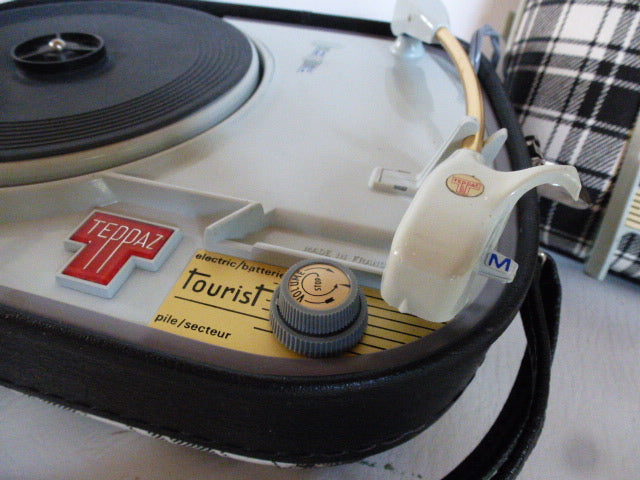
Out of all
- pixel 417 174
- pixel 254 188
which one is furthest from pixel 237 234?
pixel 417 174

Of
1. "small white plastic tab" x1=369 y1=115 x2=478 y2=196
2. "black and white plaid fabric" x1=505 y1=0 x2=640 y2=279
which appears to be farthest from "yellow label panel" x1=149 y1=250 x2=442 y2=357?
"black and white plaid fabric" x1=505 y1=0 x2=640 y2=279

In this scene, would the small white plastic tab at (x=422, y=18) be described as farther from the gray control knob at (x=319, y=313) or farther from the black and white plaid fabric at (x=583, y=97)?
the gray control knob at (x=319, y=313)

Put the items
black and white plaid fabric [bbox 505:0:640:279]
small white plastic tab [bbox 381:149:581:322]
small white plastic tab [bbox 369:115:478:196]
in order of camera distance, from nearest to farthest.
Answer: small white plastic tab [bbox 381:149:581:322] < small white plastic tab [bbox 369:115:478:196] < black and white plaid fabric [bbox 505:0:640:279]

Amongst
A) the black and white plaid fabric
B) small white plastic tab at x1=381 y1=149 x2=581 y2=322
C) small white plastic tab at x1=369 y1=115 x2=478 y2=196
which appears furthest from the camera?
the black and white plaid fabric

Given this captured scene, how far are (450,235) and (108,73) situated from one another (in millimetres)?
441

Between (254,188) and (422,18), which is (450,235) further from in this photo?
(422,18)

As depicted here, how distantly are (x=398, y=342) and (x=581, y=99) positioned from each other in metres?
0.47

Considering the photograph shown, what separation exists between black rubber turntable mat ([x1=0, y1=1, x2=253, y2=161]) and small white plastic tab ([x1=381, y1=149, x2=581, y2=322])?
297mm

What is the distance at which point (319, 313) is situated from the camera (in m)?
0.34

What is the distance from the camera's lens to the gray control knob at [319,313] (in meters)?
0.34

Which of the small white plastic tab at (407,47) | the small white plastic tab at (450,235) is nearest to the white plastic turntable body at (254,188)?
the small white plastic tab at (450,235)

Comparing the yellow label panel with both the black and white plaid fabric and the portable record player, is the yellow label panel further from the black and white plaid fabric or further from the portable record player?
the black and white plaid fabric

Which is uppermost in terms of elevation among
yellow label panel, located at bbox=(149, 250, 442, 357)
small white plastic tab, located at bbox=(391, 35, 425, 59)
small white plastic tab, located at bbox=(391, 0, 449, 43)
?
small white plastic tab, located at bbox=(391, 0, 449, 43)

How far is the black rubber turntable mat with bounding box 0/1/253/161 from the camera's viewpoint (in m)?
0.48
